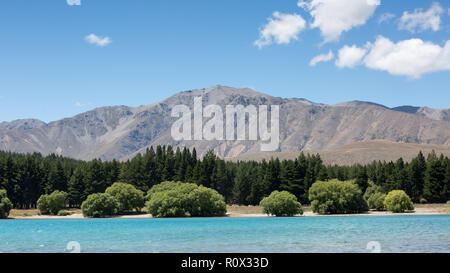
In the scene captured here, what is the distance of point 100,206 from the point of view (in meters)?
110

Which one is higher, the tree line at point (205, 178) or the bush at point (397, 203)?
the tree line at point (205, 178)

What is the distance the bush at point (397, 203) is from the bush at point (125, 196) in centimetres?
6105

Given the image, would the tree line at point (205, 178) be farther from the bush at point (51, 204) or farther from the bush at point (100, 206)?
the bush at point (100, 206)

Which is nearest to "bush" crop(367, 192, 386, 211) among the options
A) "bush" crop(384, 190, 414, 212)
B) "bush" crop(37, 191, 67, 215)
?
"bush" crop(384, 190, 414, 212)

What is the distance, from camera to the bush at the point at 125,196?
115 metres

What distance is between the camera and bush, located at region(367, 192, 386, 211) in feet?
388

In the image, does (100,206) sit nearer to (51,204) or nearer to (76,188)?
(51,204)

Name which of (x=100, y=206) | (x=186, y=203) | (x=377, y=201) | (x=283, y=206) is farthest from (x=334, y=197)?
(x=100, y=206)

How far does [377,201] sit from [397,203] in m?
5.97

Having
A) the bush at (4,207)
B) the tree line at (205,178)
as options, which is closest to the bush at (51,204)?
the tree line at (205,178)

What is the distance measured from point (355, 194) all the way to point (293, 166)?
1051 inches

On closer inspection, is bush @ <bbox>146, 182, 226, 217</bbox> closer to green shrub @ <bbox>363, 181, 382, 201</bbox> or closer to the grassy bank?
the grassy bank
